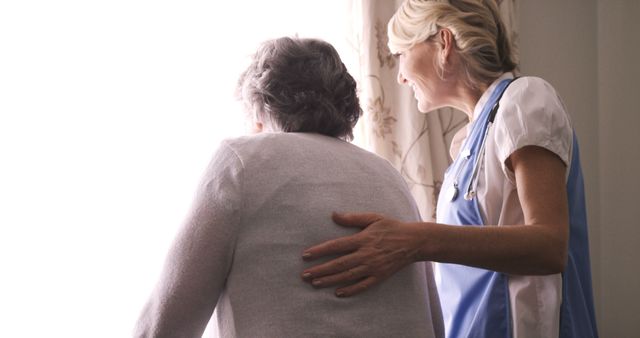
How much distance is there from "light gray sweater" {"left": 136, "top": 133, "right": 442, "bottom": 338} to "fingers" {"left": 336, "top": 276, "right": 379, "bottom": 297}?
1 cm

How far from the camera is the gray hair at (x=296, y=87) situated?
3.78 ft

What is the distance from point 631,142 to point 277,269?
176cm

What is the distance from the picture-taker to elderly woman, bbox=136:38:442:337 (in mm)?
1009

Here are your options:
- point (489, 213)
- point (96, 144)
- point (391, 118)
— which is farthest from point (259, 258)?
point (391, 118)

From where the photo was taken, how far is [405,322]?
1.09 meters

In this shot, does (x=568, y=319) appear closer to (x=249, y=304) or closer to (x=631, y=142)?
(x=249, y=304)

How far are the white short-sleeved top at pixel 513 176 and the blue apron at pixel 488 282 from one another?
0.02 m

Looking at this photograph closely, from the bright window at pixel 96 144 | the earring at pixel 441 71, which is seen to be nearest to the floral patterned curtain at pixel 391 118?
the bright window at pixel 96 144

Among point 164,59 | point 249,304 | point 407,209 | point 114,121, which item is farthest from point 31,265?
point 407,209

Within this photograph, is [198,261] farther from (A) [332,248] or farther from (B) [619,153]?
(B) [619,153]

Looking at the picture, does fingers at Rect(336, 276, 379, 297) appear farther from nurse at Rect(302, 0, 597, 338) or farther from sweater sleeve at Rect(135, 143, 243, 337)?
sweater sleeve at Rect(135, 143, 243, 337)

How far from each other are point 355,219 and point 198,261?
238 millimetres

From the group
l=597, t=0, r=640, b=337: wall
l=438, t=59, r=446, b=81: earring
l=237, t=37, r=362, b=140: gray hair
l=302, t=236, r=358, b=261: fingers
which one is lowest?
l=597, t=0, r=640, b=337: wall

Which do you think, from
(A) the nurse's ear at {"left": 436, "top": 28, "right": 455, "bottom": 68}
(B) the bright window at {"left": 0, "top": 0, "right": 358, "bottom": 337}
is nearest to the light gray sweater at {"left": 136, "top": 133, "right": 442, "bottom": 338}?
(A) the nurse's ear at {"left": 436, "top": 28, "right": 455, "bottom": 68}
